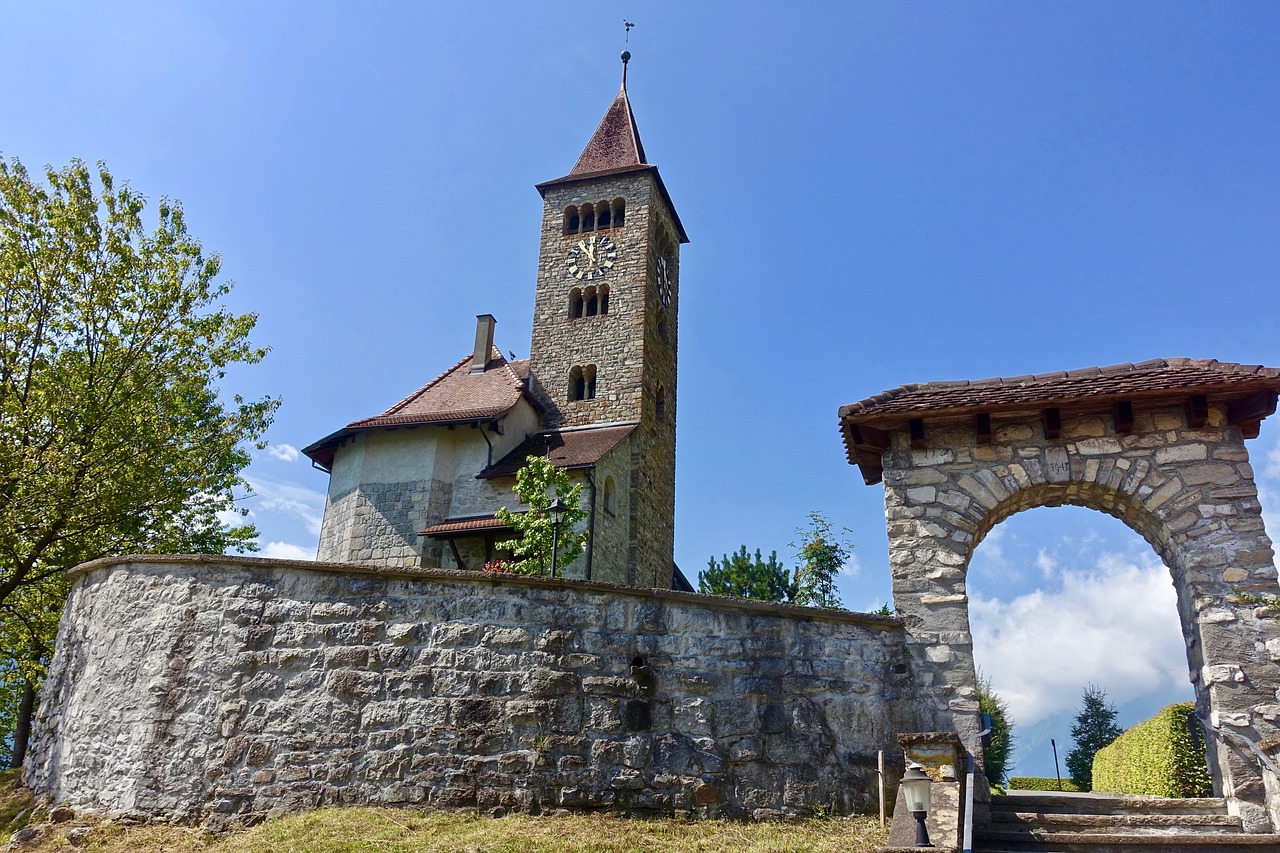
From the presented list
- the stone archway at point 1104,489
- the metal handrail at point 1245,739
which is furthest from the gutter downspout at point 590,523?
the metal handrail at point 1245,739

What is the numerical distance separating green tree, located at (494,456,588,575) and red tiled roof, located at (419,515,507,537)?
173cm

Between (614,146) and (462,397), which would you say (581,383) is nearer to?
(462,397)

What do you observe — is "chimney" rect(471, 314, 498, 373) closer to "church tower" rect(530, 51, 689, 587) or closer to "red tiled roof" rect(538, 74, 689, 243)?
"church tower" rect(530, 51, 689, 587)

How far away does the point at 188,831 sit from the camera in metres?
7.93

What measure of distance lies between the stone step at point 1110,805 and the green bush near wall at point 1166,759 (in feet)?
3.65

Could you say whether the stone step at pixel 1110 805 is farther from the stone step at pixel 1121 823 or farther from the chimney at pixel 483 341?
the chimney at pixel 483 341

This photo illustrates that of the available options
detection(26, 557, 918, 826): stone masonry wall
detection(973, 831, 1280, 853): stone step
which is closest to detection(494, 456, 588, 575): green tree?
detection(26, 557, 918, 826): stone masonry wall

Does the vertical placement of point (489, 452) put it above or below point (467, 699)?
above

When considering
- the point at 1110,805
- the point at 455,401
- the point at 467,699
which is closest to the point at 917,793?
the point at 1110,805

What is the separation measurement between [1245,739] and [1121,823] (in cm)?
133

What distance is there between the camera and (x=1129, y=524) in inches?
390

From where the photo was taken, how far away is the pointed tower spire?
30312 millimetres

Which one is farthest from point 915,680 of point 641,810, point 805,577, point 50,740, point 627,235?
point 627,235

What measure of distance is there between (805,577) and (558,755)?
16094 millimetres
